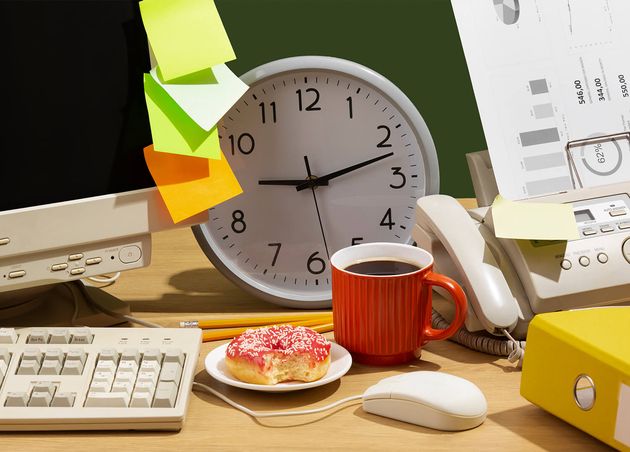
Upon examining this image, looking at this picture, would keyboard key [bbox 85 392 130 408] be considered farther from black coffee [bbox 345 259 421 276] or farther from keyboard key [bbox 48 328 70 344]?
black coffee [bbox 345 259 421 276]

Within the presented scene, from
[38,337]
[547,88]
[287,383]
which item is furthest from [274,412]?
[547,88]

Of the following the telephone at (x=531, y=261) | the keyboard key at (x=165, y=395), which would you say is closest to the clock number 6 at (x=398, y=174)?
the telephone at (x=531, y=261)

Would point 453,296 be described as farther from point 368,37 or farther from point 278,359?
point 368,37

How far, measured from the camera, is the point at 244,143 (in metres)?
1.12

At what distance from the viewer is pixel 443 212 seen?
1021 millimetres

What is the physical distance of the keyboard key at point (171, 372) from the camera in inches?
33.6

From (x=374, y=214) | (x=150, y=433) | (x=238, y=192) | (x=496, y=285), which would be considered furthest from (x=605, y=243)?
(x=150, y=433)

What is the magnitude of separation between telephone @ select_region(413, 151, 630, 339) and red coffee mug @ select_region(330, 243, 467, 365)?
0.13ft

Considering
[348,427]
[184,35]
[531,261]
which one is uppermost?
[184,35]

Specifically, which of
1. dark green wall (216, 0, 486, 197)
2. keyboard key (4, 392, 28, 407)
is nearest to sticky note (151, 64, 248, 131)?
keyboard key (4, 392, 28, 407)

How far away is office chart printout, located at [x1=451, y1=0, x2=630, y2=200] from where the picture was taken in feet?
3.37

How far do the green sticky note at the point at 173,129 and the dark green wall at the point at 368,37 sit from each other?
544mm

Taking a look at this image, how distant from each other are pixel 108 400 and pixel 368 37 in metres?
0.91

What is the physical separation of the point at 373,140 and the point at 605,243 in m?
0.30
